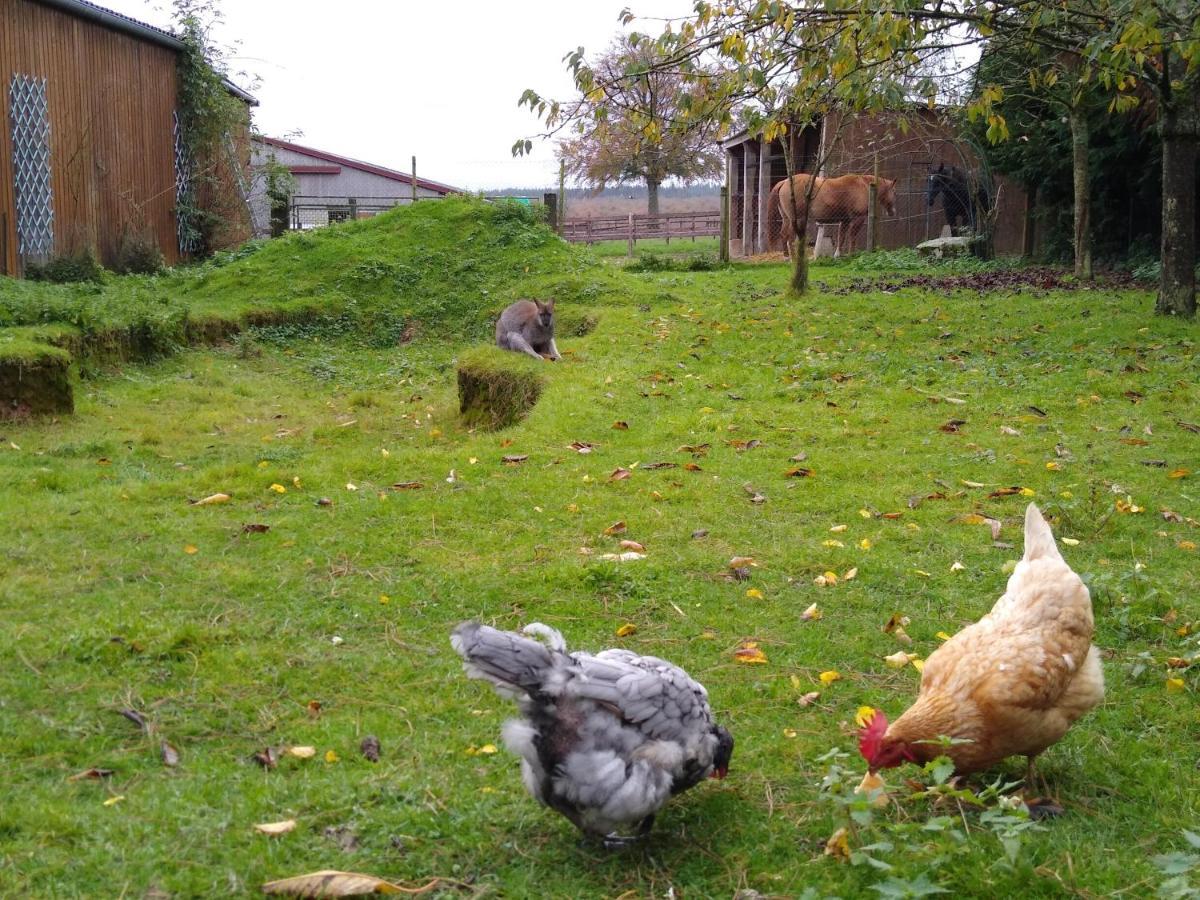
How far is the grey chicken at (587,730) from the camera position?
340 cm

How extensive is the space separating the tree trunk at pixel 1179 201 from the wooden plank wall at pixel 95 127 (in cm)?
1525

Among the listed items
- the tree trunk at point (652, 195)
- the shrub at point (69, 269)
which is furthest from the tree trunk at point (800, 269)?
the tree trunk at point (652, 195)

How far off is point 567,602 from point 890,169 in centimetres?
2332

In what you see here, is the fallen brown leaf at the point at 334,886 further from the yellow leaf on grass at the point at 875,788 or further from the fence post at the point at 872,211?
the fence post at the point at 872,211

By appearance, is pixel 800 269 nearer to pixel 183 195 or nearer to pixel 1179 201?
pixel 1179 201

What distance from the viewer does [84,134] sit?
57.1ft

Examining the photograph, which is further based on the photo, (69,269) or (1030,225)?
(1030,225)

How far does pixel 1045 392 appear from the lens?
32.9 feet

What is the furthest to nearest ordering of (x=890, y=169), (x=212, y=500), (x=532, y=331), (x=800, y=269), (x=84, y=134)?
(x=890, y=169), (x=84, y=134), (x=800, y=269), (x=532, y=331), (x=212, y=500)

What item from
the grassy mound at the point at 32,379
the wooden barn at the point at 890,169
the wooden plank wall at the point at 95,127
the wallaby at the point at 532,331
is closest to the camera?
the grassy mound at the point at 32,379

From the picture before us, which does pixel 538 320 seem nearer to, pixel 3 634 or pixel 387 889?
pixel 3 634

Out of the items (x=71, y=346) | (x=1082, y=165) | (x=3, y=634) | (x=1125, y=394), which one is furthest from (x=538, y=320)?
(x=1082, y=165)

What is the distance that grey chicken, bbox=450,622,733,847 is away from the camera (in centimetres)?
340

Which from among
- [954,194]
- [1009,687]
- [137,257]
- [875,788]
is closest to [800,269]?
[954,194]
